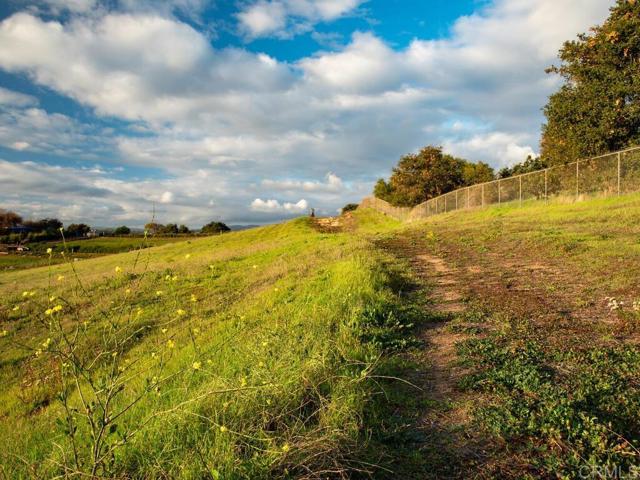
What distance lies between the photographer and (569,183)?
70.2ft

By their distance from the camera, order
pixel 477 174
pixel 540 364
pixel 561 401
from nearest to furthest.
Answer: pixel 561 401 → pixel 540 364 → pixel 477 174

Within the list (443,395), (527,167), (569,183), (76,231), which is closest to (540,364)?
(443,395)

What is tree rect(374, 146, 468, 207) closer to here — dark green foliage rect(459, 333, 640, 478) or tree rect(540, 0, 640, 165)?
tree rect(540, 0, 640, 165)

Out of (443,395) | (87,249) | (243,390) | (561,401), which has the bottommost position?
(87,249)

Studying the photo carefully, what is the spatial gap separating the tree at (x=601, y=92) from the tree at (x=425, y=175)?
2685 centimetres

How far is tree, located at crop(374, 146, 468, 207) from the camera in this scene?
50.8 meters

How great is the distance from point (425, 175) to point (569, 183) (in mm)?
29567

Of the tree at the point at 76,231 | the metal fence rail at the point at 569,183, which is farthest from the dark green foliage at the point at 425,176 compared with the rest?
the tree at the point at 76,231

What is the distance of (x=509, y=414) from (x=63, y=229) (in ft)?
14.5

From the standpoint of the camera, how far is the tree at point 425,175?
167 ft

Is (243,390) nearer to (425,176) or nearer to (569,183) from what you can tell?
(569,183)

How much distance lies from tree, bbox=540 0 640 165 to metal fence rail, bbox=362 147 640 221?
182 centimetres

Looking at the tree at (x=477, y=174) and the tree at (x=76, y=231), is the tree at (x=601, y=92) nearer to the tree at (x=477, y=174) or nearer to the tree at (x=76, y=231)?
the tree at (x=76, y=231)

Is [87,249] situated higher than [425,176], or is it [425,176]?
[425,176]
